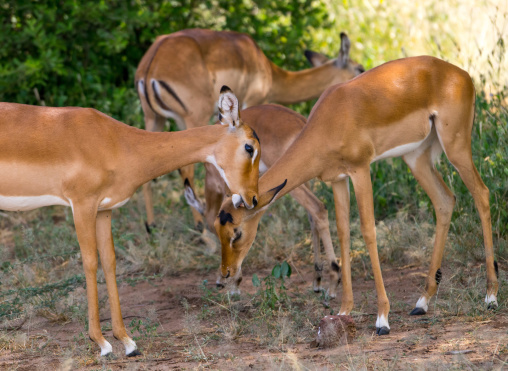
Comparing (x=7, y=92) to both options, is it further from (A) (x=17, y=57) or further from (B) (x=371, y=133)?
(B) (x=371, y=133)

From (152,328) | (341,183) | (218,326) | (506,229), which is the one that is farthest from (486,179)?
(152,328)

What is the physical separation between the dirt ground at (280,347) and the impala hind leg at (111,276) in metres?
0.09

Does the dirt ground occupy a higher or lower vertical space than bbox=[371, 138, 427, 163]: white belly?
lower

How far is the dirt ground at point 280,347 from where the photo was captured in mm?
3914

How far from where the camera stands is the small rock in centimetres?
429

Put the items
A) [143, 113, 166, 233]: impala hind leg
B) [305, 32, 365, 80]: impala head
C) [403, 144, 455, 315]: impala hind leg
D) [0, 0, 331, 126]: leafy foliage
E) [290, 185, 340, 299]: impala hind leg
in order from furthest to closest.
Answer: [305, 32, 365, 80]: impala head, [0, 0, 331, 126]: leafy foliage, [143, 113, 166, 233]: impala hind leg, [290, 185, 340, 299]: impala hind leg, [403, 144, 455, 315]: impala hind leg

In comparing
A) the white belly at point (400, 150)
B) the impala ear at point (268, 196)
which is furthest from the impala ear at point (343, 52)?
the impala ear at point (268, 196)

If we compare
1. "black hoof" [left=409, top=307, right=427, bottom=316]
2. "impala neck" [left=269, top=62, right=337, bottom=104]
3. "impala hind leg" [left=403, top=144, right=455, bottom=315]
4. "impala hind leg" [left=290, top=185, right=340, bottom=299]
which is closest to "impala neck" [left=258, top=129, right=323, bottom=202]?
"impala hind leg" [left=290, top=185, right=340, bottom=299]

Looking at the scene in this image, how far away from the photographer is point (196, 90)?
729 cm

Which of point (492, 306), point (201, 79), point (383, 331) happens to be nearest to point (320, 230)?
point (383, 331)

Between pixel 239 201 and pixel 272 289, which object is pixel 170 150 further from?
pixel 272 289

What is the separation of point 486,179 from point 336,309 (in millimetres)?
1826

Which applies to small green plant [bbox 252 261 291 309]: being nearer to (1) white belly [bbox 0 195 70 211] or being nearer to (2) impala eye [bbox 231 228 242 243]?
(2) impala eye [bbox 231 228 242 243]

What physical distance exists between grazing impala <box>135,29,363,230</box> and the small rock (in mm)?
2710
